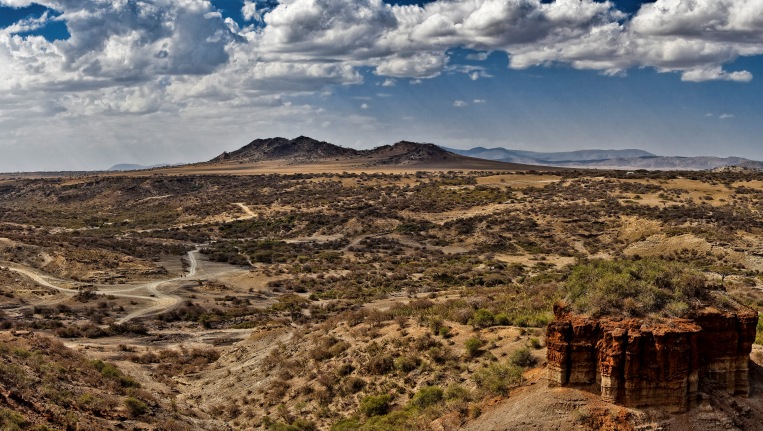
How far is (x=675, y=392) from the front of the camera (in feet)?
48.7

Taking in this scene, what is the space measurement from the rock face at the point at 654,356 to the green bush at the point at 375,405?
777cm

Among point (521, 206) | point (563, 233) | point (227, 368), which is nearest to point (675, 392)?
point (227, 368)

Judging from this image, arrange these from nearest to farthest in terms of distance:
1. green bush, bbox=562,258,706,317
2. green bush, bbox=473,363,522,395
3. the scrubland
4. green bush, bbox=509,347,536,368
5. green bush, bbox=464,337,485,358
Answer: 1. green bush, bbox=562,258,706,317
2. green bush, bbox=473,363,522,395
3. green bush, bbox=509,347,536,368
4. the scrubland
5. green bush, bbox=464,337,485,358

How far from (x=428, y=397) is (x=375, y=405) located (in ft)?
7.42

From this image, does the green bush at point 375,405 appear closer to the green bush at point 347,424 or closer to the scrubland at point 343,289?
the scrubland at point 343,289

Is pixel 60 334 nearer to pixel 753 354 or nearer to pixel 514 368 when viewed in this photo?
pixel 514 368

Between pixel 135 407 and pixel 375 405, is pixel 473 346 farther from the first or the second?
pixel 135 407

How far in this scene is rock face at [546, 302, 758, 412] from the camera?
14742 mm

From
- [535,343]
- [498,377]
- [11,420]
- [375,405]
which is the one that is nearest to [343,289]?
[375,405]

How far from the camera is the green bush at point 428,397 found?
20766mm

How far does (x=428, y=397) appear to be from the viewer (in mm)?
20922

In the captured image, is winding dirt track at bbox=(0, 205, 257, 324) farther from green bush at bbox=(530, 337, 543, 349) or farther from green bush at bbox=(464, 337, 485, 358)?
green bush at bbox=(530, 337, 543, 349)

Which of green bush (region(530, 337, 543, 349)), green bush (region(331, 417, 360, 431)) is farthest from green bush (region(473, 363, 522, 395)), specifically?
green bush (region(331, 417, 360, 431))

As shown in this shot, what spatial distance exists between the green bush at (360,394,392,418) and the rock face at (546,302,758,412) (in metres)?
7.77
